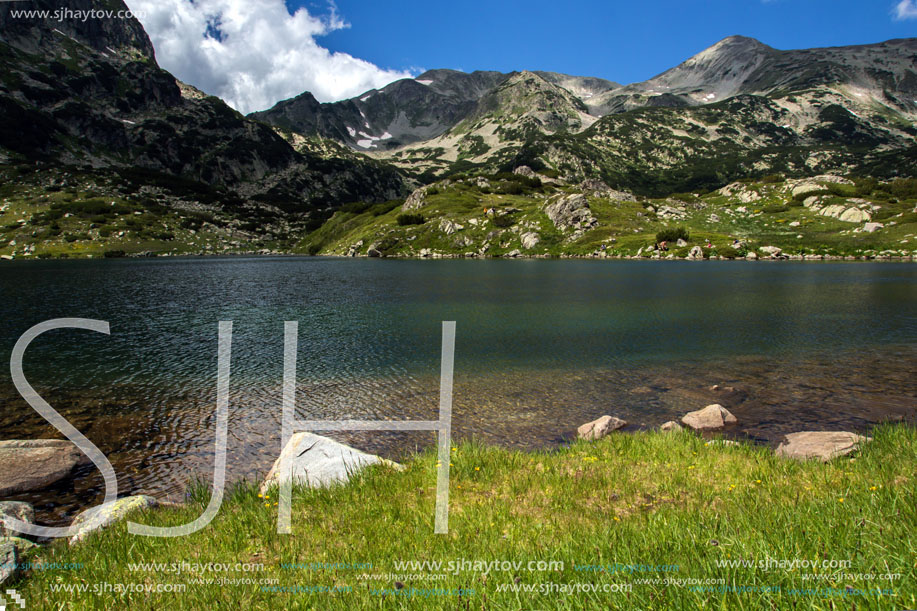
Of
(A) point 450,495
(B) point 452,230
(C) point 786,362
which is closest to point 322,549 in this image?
(A) point 450,495

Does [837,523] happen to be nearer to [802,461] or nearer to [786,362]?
[802,461]

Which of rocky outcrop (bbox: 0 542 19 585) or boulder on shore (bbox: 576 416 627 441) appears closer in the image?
rocky outcrop (bbox: 0 542 19 585)

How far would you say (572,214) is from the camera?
146 m

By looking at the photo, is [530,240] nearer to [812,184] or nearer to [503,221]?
[503,221]

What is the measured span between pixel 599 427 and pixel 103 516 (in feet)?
46.8

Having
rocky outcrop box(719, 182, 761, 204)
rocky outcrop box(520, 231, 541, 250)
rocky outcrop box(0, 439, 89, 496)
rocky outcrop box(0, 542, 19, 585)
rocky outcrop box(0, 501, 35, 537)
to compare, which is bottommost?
rocky outcrop box(0, 439, 89, 496)

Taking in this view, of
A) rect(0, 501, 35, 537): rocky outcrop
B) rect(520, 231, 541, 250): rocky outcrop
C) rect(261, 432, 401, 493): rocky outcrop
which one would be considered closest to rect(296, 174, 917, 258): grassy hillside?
rect(520, 231, 541, 250): rocky outcrop

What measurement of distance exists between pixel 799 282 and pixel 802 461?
6795 centimetres

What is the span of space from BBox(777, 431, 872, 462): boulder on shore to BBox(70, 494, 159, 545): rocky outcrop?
15.4 meters

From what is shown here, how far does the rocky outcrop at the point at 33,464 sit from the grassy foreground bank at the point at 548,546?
731 centimetres

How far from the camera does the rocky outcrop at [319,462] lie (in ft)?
31.8

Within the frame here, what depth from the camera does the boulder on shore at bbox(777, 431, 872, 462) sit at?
11.1m

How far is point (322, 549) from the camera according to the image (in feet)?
20.0

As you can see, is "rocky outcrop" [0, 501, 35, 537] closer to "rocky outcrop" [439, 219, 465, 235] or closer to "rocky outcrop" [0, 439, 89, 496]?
"rocky outcrop" [0, 439, 89, 496]
